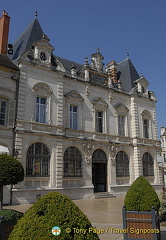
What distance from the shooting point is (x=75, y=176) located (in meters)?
18.1

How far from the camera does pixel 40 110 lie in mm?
17312

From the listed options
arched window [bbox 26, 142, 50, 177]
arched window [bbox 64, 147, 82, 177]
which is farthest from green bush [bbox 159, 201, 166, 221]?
arched window [bbox 64, 147, 82, 177]

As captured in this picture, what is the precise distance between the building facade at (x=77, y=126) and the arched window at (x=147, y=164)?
103 mm

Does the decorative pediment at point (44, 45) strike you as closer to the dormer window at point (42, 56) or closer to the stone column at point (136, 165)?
the dormer window at point (42, 56)

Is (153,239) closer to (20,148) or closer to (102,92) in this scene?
(20,148)

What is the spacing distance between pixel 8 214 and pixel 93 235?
3882 millimetres

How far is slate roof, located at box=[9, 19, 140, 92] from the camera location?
63.2 ft

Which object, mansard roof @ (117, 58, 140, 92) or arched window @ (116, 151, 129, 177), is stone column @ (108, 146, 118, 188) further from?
mansard roof @ (117, 58, 140, 92)

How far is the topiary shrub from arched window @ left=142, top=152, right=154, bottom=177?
21.4 m

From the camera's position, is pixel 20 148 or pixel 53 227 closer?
pixel 53 227

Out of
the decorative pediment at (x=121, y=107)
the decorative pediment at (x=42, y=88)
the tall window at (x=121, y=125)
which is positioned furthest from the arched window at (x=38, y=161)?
the decorative pediment at (x=121, y=107)

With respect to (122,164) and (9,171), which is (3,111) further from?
(122,164)

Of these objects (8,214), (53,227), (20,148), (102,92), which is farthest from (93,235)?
(102,92)

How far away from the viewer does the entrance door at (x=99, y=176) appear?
66.8ft
